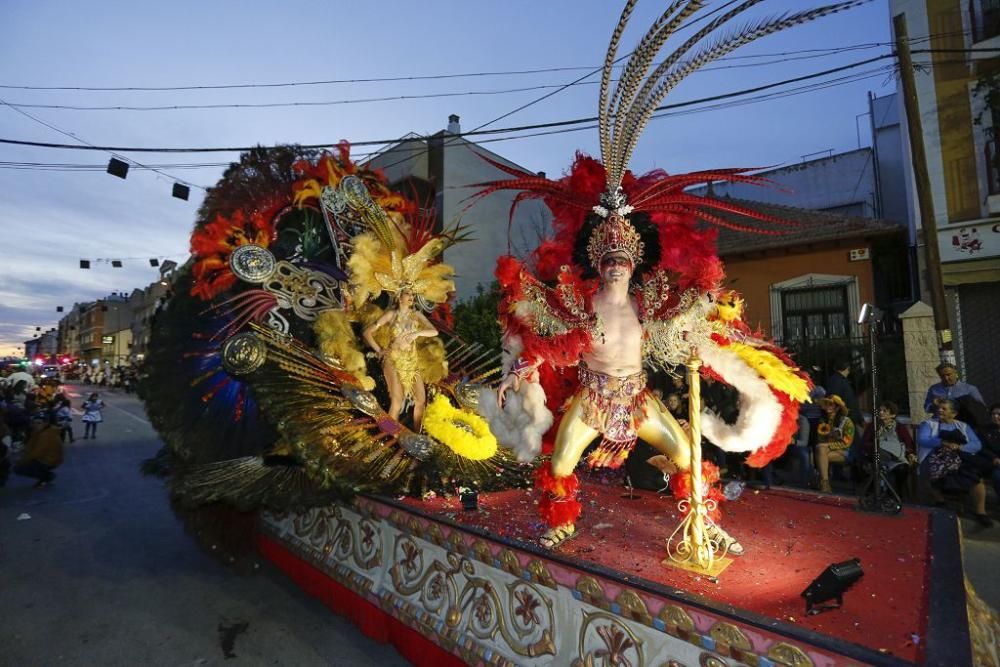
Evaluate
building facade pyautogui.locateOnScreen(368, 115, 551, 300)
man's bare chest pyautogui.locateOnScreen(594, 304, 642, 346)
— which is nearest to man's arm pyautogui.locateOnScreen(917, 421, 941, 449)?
man's bare chest pyautogui.locateOnScreen(594, 304, 642, 346)

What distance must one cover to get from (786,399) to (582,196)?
1.58 meters

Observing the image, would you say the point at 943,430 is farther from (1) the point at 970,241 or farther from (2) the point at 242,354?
(2) the point at 242,354

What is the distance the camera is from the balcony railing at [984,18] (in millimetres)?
9320

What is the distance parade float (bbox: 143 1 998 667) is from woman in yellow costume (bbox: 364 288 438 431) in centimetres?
2

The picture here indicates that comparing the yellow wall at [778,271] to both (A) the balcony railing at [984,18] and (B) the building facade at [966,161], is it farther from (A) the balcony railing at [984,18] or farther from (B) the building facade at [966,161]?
(A) the balcony railing at [984,18]

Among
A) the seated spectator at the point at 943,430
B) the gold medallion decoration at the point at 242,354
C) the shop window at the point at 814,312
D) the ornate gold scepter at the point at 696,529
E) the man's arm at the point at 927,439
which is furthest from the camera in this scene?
the shop window at the point at 814,312

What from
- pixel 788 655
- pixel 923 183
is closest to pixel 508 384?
pixel 788 655

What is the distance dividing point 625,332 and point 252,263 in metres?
3.15

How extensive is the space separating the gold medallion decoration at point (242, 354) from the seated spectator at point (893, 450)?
Result: 6.21 meters

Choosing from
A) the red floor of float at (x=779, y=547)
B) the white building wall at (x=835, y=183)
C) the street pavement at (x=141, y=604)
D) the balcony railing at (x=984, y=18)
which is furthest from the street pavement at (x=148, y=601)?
the white building wall at (x=835, y=183)

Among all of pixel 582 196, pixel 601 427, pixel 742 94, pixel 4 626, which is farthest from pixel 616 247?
pixel 742 94

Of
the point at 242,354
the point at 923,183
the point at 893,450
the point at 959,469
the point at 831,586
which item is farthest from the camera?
the point at 923,183

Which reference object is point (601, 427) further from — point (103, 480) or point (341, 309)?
point (103, 480)

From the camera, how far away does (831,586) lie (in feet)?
6.27
